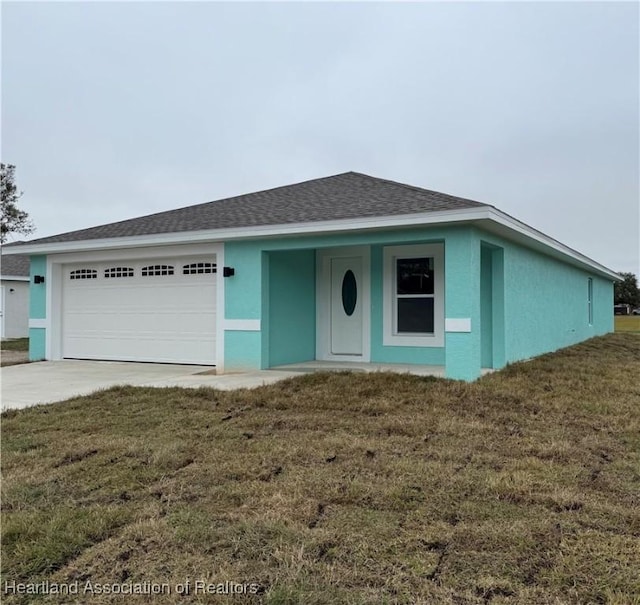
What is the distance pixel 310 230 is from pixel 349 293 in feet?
8.74

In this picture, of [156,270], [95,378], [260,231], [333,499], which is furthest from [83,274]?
[333,499]

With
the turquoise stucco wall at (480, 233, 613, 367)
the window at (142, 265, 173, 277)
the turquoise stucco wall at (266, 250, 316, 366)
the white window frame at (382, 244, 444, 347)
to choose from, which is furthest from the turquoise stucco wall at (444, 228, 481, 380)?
the window at (142, 265, 173, 277)

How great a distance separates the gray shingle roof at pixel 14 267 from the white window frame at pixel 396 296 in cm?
1747

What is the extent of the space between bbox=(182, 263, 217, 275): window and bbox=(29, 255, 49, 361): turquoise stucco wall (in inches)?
149

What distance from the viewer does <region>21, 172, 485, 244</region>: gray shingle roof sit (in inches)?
342

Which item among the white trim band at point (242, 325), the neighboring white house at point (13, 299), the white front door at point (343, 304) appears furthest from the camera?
the neighboring white house at point (13, 299)

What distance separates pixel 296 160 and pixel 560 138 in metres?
10.2

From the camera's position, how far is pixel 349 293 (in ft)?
36.9

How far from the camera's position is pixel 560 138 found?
16.8m

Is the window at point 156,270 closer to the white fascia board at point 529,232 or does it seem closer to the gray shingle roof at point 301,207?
the gray shingle roof at point 301,207

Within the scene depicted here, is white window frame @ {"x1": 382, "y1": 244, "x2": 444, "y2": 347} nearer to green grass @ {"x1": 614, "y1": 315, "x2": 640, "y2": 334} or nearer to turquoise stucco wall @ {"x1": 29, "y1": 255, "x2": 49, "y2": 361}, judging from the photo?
turquoise stucco wall @ {"x1": 29, "y1": 255, "x2": 49, "y2": 361}

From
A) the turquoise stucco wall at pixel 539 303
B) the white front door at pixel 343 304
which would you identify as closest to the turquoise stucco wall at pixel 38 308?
the white front door at pixel 343 304

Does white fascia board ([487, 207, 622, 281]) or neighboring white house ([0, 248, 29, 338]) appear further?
neighboring white house ([0, 248, 29, 338])

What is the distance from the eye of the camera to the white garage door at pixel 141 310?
1077 centimetres
